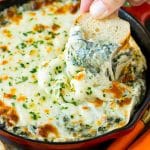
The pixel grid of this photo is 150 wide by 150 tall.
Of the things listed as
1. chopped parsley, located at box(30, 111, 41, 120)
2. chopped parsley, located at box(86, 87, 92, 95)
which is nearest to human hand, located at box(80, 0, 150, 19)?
chopped parsley, located at box(86, 87, 92, 95)

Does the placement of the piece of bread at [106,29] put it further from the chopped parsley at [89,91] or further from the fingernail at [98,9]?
the chopped parsley at [89,91]

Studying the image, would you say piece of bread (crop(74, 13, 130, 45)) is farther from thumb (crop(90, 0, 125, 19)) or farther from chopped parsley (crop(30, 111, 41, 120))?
chopped parsley (crop(30, 111, 41, 120))

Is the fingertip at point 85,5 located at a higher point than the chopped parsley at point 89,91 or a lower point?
higher

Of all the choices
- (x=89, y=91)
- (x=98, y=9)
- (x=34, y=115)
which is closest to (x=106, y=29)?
(x=98, y=9)

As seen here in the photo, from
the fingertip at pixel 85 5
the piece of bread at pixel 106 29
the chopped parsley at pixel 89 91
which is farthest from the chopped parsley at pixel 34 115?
the fingertip at pixel 85 5

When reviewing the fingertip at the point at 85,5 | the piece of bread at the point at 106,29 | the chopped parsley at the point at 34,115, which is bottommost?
the chopped parsley at the point at 34,115

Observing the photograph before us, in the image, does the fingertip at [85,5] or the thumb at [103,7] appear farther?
the fingertip at [85,5]

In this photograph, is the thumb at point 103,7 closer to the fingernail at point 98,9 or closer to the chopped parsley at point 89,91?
the fingernail at point 98,9
